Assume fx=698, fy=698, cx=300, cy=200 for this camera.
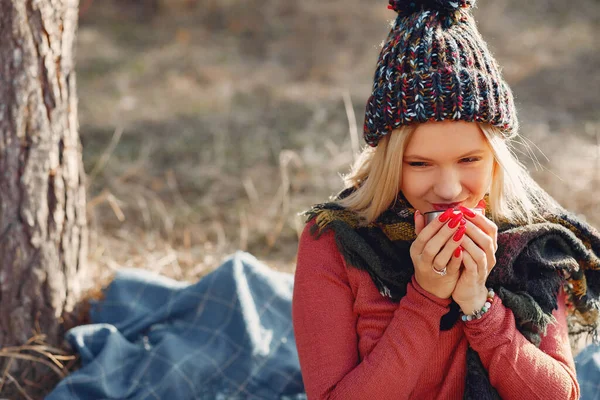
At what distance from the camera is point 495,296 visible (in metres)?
2.02

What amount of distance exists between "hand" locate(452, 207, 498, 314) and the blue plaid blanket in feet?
3.95

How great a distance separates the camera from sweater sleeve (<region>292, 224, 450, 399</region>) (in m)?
1.96

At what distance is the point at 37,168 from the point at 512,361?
1.87 m

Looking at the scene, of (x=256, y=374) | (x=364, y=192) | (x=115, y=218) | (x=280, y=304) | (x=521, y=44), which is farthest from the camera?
(x=521, y=44)

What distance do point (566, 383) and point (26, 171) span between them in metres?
2.04

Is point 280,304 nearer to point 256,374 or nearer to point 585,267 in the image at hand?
point 256,374

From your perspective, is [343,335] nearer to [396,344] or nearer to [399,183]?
[396,344]

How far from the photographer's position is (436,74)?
188 cm

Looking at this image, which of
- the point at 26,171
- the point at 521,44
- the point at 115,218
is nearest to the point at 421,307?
the point at 26,171

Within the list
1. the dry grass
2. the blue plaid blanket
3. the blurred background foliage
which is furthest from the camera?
the blurred background foliage

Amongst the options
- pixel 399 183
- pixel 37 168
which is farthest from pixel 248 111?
pixel 399 183

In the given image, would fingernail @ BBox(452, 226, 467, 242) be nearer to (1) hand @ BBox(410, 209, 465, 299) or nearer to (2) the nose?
(1) hand @ BBox(410, 209, 465, 299)

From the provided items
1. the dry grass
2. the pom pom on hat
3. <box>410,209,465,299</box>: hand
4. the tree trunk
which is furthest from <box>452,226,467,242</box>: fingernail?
the tree trunk

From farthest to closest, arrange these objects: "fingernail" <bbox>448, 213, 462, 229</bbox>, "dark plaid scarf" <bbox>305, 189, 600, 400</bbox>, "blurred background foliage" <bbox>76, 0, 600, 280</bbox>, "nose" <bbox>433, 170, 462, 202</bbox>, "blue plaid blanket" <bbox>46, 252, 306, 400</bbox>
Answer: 1. "blurred background foliage" <bbox>76, 0, 600, 280</bbox>
2. "blue plaid blanket" <bbox>46, 252, 306, 400</bbox>
3. "dark plaid scarf" <bbox>305, 189, 600, 400</bbox>
4. "nose" <bbox>433, 170, 462, 202</bbox>
5. "fingernail" <bbox>448, 213, 462, 229</bbox>
